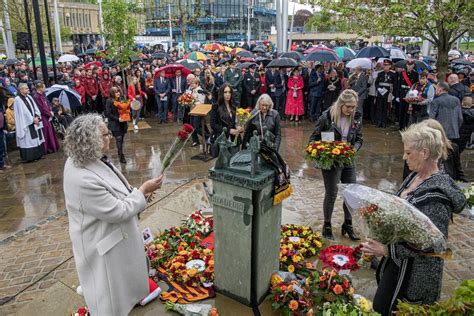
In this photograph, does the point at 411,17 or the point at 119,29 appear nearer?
the point at 411,17

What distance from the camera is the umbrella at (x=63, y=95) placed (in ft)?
34.5

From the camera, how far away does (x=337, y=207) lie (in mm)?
6398

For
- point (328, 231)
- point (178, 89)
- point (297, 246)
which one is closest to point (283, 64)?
point (178, 89)

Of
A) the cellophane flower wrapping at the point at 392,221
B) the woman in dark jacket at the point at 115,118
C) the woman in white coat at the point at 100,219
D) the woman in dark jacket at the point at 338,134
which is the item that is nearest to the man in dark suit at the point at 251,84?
the woman in dark jacket at the point at 115,118

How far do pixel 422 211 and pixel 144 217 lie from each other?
14.6 ft

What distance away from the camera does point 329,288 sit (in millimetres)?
3686

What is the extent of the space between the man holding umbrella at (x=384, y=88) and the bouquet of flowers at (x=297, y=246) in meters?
8.35

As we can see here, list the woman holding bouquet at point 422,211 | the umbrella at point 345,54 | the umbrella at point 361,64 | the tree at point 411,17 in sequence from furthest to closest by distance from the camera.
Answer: the umbrella at point 345,54 → the umbrella at point 361,64 → the tree at point 411,17 → the woman holding bouquet at point 422,211

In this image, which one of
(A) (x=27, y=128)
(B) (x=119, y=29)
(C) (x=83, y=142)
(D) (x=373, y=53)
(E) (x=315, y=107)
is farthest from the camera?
(B) (x=119, y=29)

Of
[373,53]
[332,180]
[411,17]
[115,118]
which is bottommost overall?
[332,180]

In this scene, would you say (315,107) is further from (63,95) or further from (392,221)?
(392,221)

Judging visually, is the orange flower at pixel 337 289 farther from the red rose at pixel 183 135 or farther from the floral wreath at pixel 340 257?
the red rose at pixel 183 135

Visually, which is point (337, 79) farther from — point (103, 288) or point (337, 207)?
point (103, 288)

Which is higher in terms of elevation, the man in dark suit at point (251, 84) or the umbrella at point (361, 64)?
the umbrella at point (361, 64)
